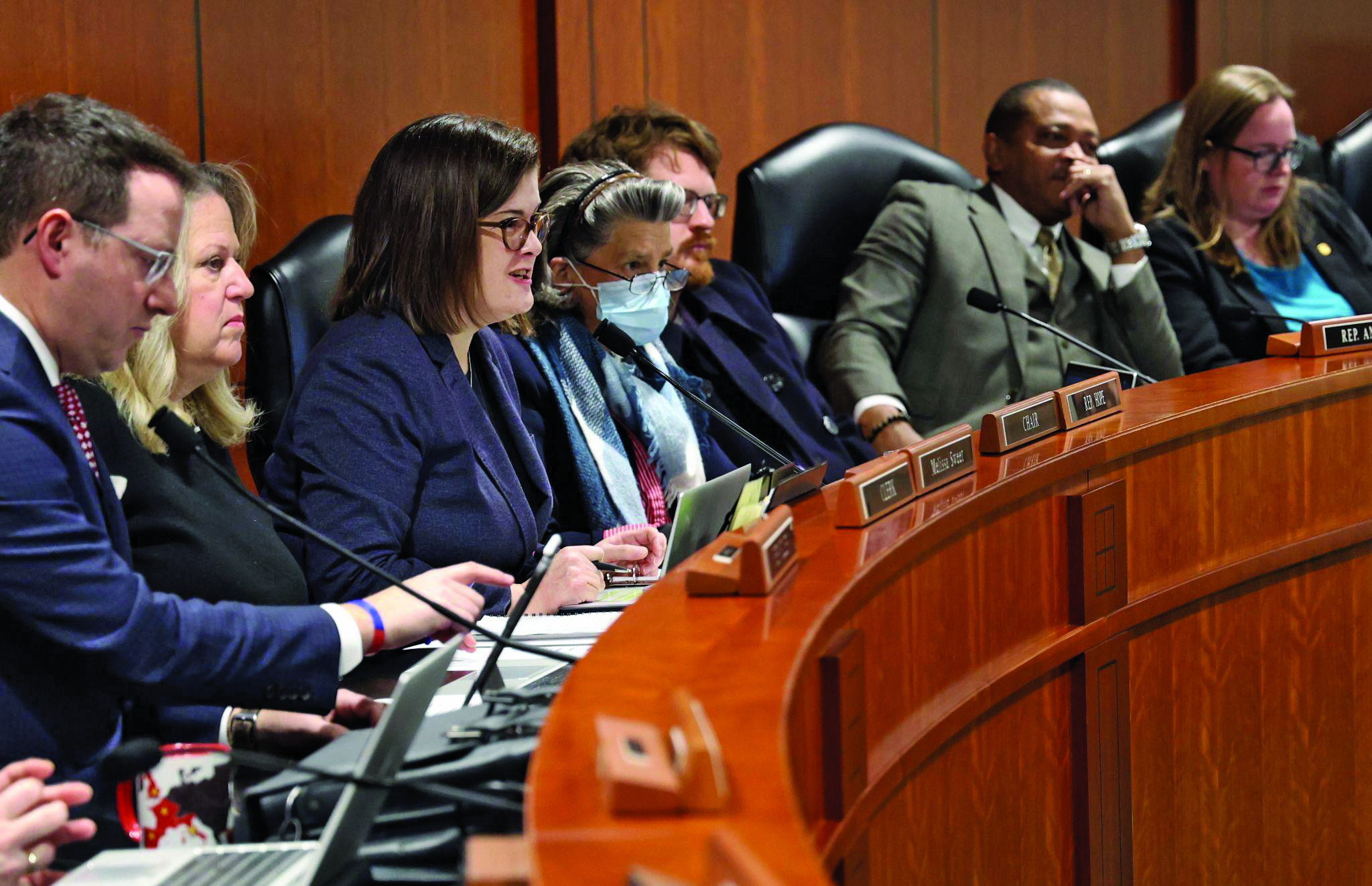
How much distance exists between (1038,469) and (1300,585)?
2.37 feet

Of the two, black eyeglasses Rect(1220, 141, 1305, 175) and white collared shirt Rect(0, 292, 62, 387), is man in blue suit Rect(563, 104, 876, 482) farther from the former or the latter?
white collared shirt Rect(0, 292, 62, 387)

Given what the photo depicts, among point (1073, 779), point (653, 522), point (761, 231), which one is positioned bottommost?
point (1073, 779)

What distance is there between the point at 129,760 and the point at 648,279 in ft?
5.44

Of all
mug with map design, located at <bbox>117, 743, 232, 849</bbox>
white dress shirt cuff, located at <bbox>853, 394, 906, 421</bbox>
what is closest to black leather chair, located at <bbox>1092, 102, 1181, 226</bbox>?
white dress shirt cuff, located at <bbox>853, 394, 906, 421</bbox>

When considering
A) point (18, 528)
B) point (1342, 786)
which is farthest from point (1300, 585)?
point (18, 528)

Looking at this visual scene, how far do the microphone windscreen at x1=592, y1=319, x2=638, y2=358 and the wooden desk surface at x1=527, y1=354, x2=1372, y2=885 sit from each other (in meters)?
0.67

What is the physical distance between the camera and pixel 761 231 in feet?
10.7

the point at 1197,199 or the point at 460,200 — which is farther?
the point at 1197,199

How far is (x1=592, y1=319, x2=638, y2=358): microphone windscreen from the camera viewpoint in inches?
90.4

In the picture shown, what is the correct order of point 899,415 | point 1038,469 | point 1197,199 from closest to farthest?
point 1038,469 < point 899,415 < point 1197,199

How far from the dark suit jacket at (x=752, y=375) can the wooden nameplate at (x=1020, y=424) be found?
89 cm

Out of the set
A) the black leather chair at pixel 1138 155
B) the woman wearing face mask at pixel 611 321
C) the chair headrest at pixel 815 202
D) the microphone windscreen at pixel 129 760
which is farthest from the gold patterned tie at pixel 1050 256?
the microphone windscreen at pixel 129 760

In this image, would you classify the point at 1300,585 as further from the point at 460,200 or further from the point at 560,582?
the point at 460,200

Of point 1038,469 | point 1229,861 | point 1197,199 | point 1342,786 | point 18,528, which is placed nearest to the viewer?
point 18,528
